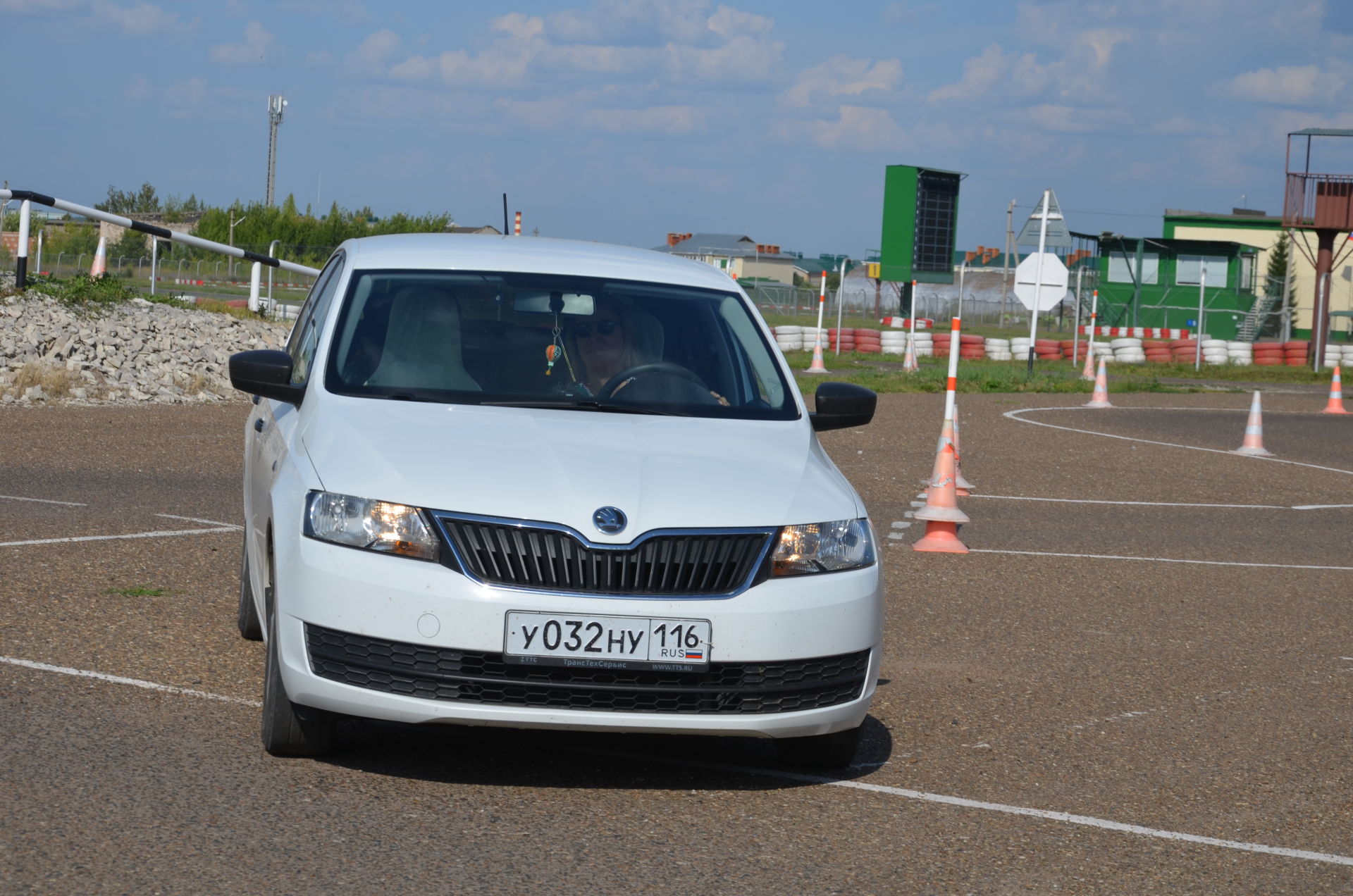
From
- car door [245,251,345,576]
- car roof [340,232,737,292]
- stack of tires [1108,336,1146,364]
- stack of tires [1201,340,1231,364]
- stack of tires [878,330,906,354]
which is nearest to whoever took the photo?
car door [245,251,345,576]

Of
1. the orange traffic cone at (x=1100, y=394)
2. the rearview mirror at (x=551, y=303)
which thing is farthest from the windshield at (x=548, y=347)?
the orange traffic cone at (x=1100, y=394)

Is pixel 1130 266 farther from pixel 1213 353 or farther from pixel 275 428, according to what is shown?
pixel 275 428

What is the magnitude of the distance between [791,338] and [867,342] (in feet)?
11.1

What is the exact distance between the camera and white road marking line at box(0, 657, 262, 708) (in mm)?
5773

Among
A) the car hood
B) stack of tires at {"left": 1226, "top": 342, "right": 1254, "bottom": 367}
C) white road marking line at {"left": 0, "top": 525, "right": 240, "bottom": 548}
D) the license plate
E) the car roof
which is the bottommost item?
white road marking line at {"left": 0, "top": 525, "right": 240, "bottom": 548}

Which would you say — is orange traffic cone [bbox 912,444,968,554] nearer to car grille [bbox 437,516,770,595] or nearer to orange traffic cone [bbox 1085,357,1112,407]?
car grille [bbox 437,516,770,595]

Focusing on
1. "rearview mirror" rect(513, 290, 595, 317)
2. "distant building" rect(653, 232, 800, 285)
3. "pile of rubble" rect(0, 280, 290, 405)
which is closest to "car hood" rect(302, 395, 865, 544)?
"rearview mirror" rect(513, 290, 595, 317)

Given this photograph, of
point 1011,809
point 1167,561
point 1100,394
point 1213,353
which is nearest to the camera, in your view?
point 1011,809

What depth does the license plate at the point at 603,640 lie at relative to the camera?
458cm

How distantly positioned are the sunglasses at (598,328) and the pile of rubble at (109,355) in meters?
12.2

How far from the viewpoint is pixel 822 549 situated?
4914 mm

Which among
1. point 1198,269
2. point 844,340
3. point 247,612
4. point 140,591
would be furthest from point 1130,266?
point 247,612

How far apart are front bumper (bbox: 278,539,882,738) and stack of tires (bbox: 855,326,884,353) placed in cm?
3841

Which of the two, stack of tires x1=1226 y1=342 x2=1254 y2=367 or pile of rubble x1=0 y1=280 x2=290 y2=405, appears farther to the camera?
stack of tires x1=1226 y1=342 x2=1254 y2=367
